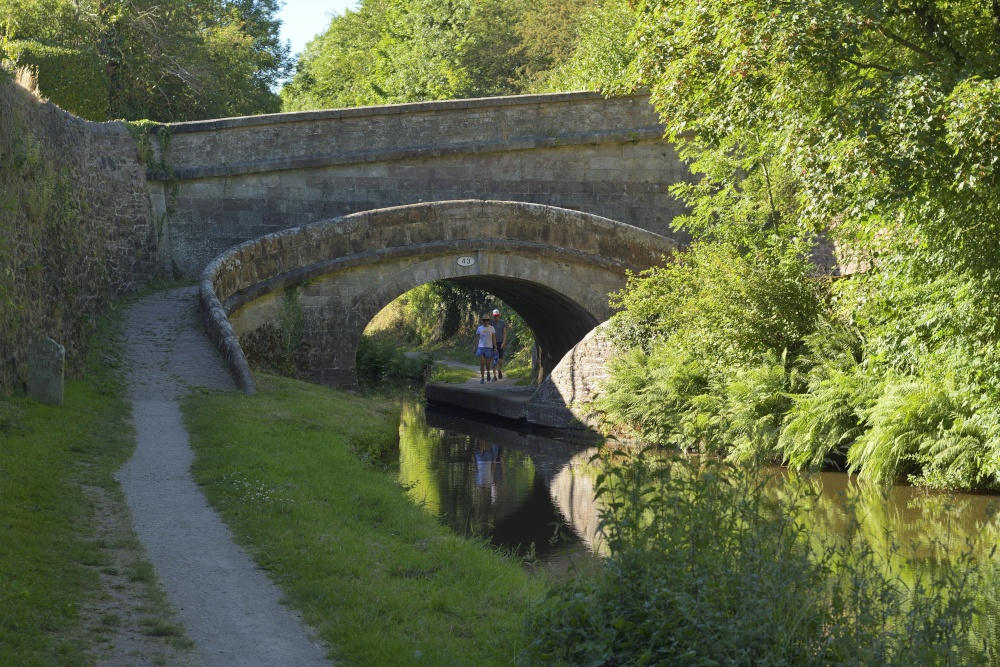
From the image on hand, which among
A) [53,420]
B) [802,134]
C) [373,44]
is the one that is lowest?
[53,420]

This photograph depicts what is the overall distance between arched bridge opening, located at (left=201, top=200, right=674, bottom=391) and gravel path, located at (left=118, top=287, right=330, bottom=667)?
4761mm

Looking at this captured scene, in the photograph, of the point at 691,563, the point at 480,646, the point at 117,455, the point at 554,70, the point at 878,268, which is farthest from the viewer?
the point at 554,70

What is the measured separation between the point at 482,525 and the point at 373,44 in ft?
107

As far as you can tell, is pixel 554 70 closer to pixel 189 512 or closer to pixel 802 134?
pixel 802 134

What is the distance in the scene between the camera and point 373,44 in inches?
1585

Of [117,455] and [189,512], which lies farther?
[117,455]

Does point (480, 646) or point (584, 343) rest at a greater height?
point (584, 343)

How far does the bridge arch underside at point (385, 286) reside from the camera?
1772 centimetres

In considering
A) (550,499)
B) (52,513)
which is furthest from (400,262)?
(52,513)

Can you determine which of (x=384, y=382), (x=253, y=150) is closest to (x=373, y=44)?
(x=384, y=382)

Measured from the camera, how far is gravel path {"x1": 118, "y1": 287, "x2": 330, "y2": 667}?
16.4ft

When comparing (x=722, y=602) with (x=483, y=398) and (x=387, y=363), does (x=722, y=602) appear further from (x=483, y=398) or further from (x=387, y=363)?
(x=387, y=363)

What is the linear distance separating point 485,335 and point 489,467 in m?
8.38

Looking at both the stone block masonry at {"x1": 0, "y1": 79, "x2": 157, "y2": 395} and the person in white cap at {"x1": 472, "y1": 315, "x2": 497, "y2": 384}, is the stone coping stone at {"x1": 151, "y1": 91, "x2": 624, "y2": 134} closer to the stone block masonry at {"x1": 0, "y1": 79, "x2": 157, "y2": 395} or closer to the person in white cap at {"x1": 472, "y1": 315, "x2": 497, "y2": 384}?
the stone block masonry at {"x1": 0, "y1": 79, "x2": 157, "y2": 395}
